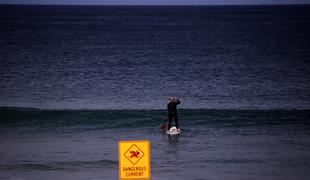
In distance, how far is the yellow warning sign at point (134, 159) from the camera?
1214cm

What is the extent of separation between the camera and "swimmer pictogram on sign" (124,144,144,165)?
12.2 meters

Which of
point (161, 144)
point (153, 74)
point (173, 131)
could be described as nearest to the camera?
point (161, 144)

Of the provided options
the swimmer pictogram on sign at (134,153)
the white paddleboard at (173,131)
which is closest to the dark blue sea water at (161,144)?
the white paddleboard at (173,131)

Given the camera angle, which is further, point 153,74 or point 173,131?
point 153,74

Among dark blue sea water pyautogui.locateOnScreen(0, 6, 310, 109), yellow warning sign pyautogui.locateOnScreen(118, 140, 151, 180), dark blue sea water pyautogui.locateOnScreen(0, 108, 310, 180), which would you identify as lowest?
yellow warning sign pyautogui.locateOnScreen(118, 140, 151, 180)

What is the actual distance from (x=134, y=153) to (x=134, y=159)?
111 millimetres

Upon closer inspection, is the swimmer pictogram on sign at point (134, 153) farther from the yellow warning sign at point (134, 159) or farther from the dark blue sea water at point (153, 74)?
the dark blue sea water at point (153, 74)

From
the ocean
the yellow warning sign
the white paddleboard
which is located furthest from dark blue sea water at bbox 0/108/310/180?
the yellow warning sign

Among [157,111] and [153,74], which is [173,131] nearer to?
[157,111]

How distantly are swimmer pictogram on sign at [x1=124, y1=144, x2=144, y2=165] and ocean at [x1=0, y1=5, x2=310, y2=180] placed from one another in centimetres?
487

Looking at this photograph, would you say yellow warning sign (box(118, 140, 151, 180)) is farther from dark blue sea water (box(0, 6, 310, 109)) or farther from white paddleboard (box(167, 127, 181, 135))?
dark blue sea water (box(0, 6, 310, 109))

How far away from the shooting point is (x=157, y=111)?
2989 centimetres

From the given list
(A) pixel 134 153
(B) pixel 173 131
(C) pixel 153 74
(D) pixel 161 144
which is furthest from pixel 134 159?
(C) pixel 153 74

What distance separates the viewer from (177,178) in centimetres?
1683
